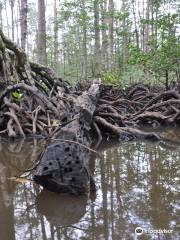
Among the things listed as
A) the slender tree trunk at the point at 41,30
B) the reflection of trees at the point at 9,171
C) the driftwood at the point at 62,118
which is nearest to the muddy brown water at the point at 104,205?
the reflection of trees at the point at 9,171

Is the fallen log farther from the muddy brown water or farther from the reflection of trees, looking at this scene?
the reflection of trees

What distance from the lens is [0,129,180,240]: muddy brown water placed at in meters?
2.35

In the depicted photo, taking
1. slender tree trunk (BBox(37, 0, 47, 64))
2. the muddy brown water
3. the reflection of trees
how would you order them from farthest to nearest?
slender tree trunk (BBox(37, 0, 47, 64))
the reflection of trees
the muddy brown water

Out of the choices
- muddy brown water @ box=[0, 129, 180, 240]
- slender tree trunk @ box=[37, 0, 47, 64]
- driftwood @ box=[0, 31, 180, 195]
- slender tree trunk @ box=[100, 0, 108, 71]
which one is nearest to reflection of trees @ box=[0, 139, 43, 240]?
muddy brown water @ box=[0, 129, 180, 240]

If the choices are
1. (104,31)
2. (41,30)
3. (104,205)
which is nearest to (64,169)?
(104,205)

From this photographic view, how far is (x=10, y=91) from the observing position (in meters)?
6.23

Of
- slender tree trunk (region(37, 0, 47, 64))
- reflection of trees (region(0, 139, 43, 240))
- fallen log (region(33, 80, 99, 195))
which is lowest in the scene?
reflection of trees (region(0, 139, 43, 240))

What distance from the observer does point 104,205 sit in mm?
2793

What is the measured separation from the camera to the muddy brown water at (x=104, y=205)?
2346mm

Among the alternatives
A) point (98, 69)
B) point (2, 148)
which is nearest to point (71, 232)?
point (2, 148)

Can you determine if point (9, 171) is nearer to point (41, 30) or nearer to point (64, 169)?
point (64, 169)

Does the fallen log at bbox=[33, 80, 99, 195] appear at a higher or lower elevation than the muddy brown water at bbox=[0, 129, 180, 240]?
higher

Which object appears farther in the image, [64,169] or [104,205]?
[64,169]

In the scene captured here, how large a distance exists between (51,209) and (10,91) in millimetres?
3757
